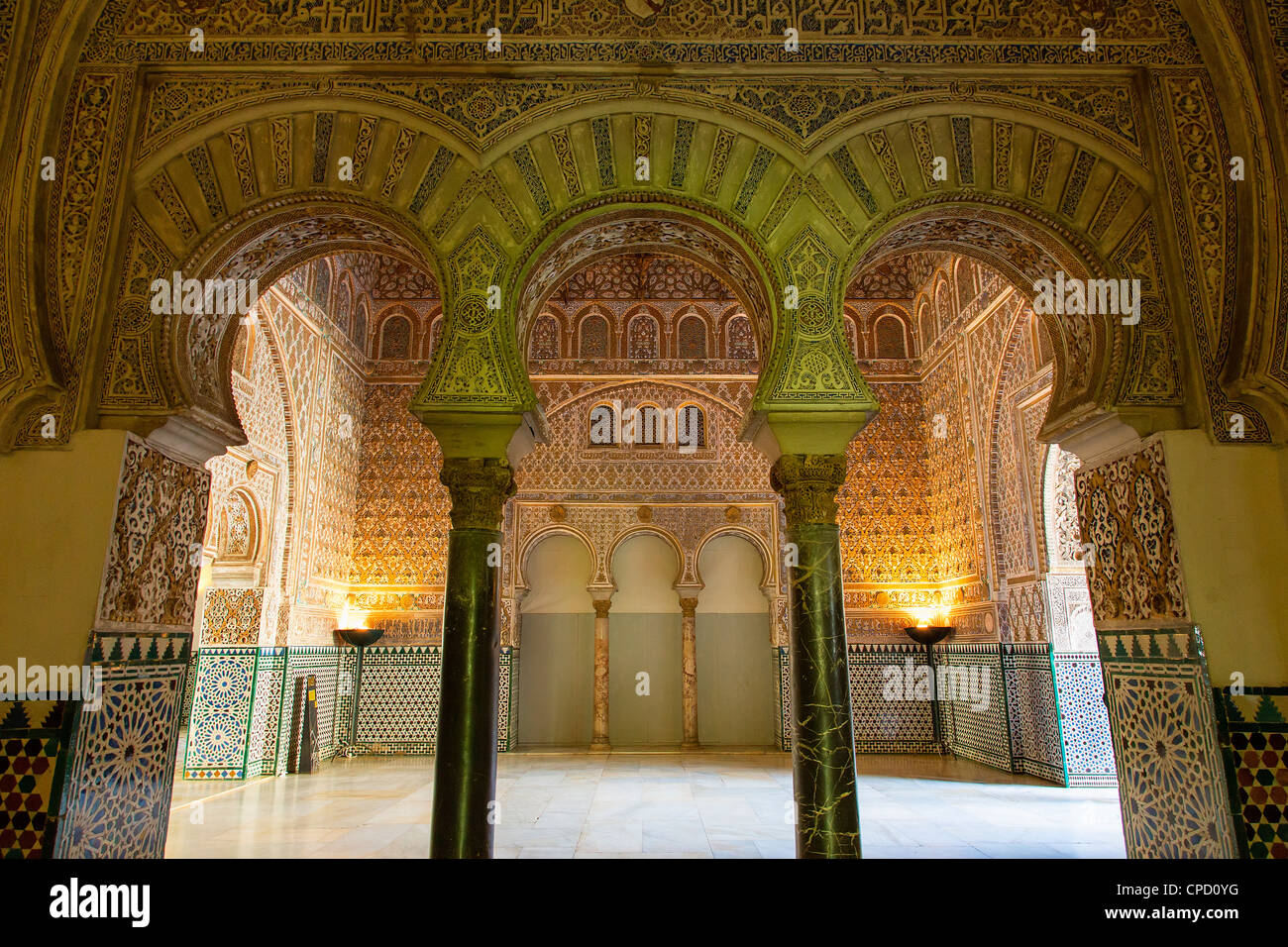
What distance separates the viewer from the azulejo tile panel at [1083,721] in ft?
25.0

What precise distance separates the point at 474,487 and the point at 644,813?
3.60m

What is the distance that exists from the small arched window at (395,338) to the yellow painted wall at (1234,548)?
9751mm

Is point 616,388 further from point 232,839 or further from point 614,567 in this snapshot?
point 232,839

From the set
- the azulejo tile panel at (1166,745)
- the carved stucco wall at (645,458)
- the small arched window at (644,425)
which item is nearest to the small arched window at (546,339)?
the carved stucco wall at (645,458)

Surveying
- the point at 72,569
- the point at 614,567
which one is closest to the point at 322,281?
the point at 614,567

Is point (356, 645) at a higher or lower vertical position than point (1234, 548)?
lower

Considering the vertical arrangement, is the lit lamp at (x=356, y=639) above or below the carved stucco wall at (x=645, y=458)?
below

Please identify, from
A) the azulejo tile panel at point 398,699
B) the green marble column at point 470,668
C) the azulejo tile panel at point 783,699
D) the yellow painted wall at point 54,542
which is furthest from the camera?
the azulejo tile panel at point 783,699

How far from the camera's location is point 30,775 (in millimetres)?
3566

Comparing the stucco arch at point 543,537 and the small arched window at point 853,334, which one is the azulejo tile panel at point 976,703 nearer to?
the small arched window at point 853,334

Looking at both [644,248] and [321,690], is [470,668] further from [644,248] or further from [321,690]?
[321,690]

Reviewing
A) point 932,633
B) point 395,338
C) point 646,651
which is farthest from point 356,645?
point 932,633

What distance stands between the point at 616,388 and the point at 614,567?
8.64 feet

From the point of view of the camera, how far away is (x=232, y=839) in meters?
5.47
